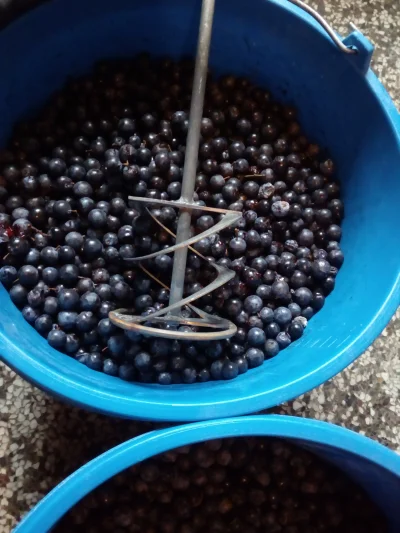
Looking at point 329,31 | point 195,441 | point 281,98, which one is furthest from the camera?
point 281,98

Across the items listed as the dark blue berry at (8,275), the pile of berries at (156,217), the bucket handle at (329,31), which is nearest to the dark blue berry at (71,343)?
the pile of berries at (156,217)

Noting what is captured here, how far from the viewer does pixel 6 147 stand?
98 cm

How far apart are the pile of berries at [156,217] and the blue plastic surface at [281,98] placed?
3 cm

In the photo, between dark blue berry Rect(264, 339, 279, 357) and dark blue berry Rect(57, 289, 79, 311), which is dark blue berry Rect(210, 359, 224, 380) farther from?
dark blue berry Rect(57, 289, 79, 311)

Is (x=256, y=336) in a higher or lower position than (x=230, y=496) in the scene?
higher

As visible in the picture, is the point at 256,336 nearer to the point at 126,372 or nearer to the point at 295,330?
the point at 295,330

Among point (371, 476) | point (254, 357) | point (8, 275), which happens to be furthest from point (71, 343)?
point (371, 476)

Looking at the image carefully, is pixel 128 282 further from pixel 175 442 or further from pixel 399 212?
pixel 399 212

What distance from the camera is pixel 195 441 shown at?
764 millimetres

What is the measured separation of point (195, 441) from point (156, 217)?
0.31 meters

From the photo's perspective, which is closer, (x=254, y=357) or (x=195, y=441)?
(x=195, y=441)

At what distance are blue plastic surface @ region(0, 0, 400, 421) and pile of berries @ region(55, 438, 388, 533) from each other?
0.13 m

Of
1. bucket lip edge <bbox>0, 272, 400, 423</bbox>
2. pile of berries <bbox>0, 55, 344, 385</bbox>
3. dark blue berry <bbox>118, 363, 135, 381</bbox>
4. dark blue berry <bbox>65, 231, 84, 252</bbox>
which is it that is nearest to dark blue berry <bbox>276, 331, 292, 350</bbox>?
pile of berries <bbox>0, 55, 344, 385</bbox>

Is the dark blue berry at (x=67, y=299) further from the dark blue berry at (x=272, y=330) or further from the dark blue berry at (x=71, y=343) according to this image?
the dark blue berry at (x=272, y=330)
